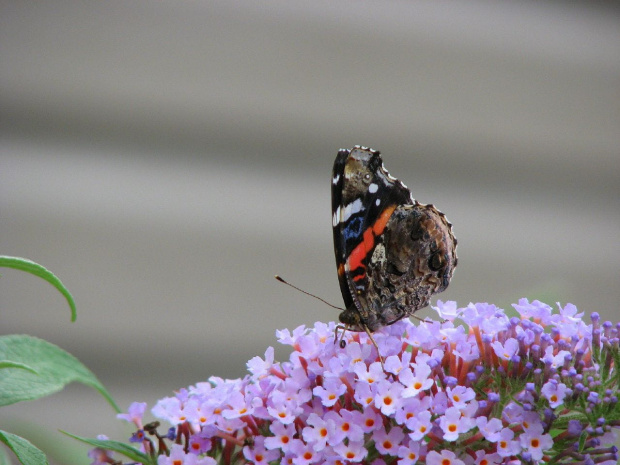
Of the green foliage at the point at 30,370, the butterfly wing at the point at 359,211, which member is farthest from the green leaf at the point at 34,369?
the butterfly wing at the point at 359,211

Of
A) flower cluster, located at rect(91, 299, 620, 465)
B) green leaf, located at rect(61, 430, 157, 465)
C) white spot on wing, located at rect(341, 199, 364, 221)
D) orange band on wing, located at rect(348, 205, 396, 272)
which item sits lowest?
green leaf, located at rect(61, 430, 157, 465)

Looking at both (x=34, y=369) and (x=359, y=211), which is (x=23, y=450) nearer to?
(x=34, y=369)

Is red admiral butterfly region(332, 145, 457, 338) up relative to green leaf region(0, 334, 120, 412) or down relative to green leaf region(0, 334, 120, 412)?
up

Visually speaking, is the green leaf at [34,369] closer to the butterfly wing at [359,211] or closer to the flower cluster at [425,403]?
the flower cluster at [425,403]

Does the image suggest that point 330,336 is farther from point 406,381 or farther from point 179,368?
point 179,368

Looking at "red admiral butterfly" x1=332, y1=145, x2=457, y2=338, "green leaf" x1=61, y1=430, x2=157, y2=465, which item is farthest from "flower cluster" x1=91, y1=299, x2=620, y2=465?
"red admiral butterfly" x1=332, y1=145, x2=457, y2=338

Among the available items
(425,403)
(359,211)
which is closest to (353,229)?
(359,211)

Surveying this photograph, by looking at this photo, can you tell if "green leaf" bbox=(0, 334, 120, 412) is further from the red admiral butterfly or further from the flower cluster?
the red admiral butterfly
